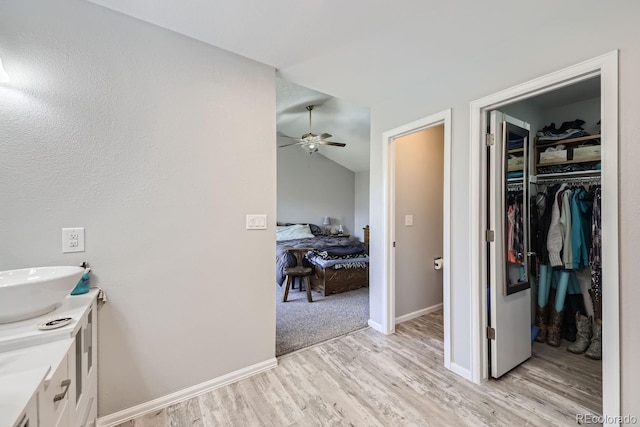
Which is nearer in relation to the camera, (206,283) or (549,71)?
(549,71)

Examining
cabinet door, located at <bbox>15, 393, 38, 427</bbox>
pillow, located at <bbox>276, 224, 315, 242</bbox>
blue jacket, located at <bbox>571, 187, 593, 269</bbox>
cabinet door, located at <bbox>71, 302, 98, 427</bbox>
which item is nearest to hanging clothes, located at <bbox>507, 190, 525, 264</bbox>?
blue jacket, located at <bbox>571, 187, 593, 269</bbox>

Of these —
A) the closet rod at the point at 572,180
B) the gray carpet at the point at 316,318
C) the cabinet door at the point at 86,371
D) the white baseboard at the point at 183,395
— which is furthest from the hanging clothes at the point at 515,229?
the cabinet door at the point at 86,371

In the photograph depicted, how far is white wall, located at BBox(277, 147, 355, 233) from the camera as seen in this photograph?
21.3 ft

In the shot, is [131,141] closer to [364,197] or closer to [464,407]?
[464,407]

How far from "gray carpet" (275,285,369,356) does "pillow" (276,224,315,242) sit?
1.91 m

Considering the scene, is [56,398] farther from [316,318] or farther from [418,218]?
[418,218]

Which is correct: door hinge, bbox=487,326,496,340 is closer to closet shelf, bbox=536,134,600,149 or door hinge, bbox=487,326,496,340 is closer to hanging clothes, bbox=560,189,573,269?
hanging clothes, bbox=560,189,573,269

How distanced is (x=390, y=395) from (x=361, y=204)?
230 inches

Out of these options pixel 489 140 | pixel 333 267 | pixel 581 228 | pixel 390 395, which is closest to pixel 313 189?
pixel 333 267

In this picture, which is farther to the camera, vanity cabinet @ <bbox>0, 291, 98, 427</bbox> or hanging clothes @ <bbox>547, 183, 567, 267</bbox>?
hanging clothes @ <bbox>547, 183, 567, 267</bbox>

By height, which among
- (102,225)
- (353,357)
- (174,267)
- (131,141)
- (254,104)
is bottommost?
(353,357)

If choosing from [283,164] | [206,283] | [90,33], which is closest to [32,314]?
[206,283]

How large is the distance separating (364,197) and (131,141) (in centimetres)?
614

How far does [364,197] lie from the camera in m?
7.24
